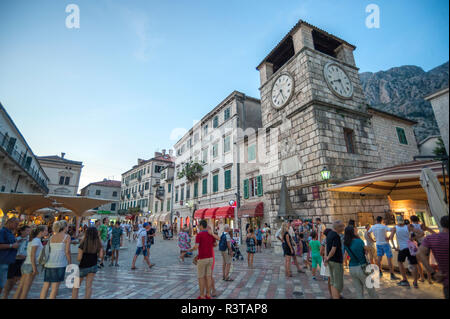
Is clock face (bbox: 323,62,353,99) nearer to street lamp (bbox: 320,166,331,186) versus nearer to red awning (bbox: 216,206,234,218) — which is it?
street lamp (bbox: 320,166,331,186)

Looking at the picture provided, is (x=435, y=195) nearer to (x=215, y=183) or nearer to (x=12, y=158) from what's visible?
(x=215, y=183)

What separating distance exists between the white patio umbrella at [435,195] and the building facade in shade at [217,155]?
1421 centimetres

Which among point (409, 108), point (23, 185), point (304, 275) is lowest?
point (304, 275)

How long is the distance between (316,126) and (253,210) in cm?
757

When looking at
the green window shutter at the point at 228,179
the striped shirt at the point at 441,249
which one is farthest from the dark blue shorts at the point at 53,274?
the green window shutter at the point at 228,179

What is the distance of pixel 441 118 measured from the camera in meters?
3.55

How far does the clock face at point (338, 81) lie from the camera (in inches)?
494

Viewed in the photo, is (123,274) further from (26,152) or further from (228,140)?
(26,152)

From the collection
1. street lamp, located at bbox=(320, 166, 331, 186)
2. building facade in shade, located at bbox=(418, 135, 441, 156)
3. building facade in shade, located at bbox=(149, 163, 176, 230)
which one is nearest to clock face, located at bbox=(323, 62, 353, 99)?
street lamp, located at bbox=(320, 166, 331, 186)

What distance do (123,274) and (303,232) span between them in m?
7.56

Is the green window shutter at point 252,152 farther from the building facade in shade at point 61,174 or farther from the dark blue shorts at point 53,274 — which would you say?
the building facade in shade at point 61,174

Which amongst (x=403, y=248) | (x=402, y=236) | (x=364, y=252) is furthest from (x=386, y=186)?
(x=364, y=252)

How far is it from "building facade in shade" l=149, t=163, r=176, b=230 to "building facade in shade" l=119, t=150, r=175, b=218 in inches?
114
